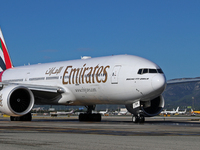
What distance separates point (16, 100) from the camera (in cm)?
2689

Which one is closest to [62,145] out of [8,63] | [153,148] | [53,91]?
[153,148]

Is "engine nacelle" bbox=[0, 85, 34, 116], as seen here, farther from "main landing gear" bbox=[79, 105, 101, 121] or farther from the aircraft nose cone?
the aircraft nose cone

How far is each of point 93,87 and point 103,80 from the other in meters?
1.11

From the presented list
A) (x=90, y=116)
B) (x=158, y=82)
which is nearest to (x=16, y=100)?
(x=90, y=116)

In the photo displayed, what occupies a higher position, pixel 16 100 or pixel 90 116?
pixel 16 100

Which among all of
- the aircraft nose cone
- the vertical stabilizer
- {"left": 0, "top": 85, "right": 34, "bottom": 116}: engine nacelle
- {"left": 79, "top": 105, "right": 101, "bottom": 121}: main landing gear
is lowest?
{"left": 79, "top": 105, "right": 101, "bottom": 121}: main landing gear

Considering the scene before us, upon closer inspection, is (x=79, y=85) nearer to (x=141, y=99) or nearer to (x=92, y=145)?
(x=141, y=99)

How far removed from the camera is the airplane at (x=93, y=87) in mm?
23891

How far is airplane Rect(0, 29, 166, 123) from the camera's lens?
78.4 feet

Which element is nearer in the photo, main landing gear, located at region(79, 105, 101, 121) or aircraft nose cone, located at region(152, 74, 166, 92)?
aircraft nose cone, located at region(152, 74, 166, 92)

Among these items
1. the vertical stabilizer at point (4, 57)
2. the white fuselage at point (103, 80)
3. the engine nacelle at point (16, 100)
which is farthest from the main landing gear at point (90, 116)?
the vertical stabilizer at point (4, 57)

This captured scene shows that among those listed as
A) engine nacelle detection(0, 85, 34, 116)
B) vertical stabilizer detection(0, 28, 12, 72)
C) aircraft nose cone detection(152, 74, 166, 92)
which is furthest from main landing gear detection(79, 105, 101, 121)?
vertical stabilizer detection(0, 28, 12, 72)

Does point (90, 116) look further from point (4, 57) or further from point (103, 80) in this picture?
point (4, 57)

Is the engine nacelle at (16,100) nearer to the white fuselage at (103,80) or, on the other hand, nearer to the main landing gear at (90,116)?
the white fuselage at (103,80)
